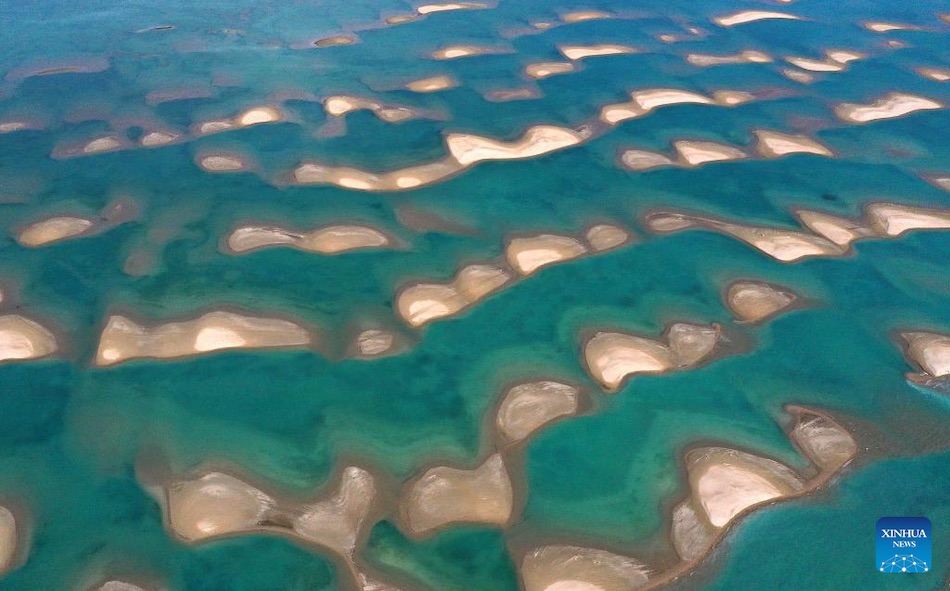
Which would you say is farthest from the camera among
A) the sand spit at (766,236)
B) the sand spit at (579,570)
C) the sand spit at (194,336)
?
the sand spit at (766,236)

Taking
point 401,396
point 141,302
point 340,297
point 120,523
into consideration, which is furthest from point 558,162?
point 120,523

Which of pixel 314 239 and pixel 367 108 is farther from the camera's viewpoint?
pixel 367 108

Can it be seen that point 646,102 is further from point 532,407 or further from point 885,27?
point 885,27

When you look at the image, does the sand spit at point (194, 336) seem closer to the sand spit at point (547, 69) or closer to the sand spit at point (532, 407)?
the sand spit at point (532, 407)

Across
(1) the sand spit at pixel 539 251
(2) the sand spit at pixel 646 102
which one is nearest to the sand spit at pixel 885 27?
(2) the sand spit at pixel 646 102

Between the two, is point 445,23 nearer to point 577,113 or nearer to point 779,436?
point 577,113

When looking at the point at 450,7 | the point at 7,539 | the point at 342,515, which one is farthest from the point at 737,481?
the point at 450,7
